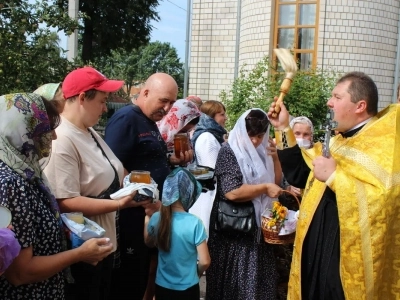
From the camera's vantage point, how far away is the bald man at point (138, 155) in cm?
333

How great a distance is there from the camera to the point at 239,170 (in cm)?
379

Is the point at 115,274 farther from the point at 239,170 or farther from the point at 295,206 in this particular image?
the point at 295,206

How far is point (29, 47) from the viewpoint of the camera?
525 centimetres

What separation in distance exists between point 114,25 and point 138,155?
21186mm

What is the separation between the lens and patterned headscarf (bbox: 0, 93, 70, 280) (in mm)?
1985

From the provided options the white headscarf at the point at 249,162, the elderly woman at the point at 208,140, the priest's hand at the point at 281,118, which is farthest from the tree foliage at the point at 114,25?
the priest's hand at the point at 281,118

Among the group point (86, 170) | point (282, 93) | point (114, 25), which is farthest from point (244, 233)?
point (114, 25)

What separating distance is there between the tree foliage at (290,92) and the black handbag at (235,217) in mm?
4703

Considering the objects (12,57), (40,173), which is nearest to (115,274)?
(40,173)

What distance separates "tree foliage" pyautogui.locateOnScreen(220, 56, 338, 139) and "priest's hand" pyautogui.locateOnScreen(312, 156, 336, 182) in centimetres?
560

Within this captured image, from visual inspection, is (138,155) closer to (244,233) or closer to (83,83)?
(83,83)

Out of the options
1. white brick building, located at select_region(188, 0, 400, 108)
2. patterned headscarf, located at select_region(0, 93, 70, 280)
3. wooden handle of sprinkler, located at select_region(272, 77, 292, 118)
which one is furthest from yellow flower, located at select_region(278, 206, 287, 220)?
white brick building, located at select_region(188, 0, 400, 108)

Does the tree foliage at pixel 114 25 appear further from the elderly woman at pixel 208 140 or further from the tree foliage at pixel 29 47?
the elderly woman at pixel 208 140

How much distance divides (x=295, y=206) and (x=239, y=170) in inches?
30.2
